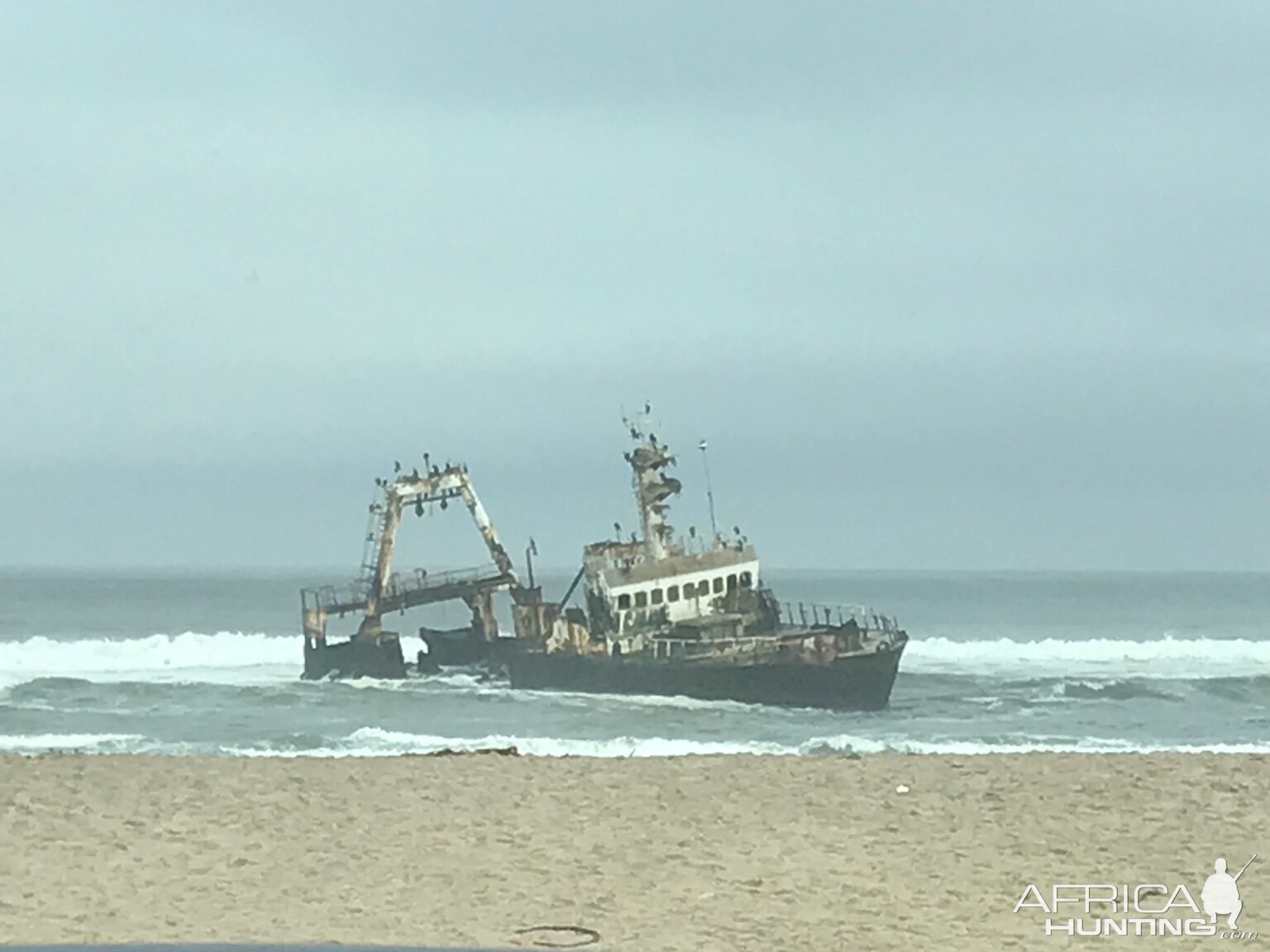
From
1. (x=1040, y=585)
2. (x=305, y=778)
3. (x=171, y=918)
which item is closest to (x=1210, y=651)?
(x=305, y=778)

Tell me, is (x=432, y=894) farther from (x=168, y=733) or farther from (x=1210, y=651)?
(x=1210, y=651)

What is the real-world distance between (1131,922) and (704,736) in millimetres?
20717

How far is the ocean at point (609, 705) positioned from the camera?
2656 centimetres

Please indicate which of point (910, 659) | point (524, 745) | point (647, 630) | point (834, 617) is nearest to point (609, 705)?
point (647, 630)

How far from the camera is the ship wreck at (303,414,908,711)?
33344 mm

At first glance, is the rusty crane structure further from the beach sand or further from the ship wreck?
the beach sand

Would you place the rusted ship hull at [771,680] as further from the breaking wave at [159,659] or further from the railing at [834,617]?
the breaking wave at [159,659]

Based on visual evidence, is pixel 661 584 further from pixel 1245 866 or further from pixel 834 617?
pixel 834 617

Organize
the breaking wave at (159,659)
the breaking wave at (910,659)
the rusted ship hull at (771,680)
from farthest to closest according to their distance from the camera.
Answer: the breaking wave at (910,659), the breaking wave at (159,659), the rusted ship hull at (771,680)

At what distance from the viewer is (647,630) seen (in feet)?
114

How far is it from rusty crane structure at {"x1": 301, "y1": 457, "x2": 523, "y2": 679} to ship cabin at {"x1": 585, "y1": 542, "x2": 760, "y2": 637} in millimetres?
4302
